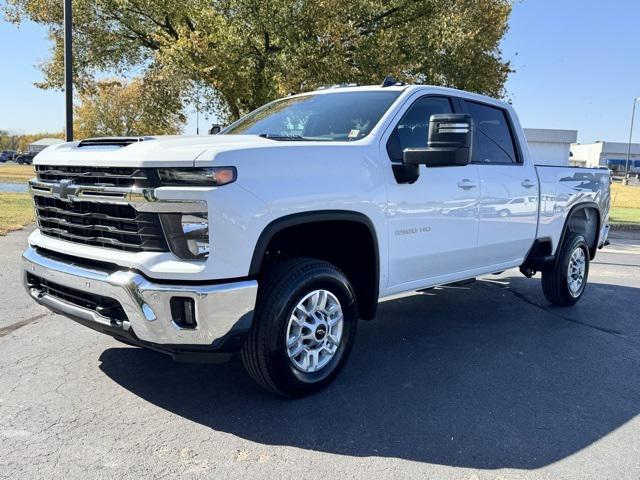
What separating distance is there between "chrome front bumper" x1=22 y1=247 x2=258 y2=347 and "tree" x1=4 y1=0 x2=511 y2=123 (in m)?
9.86

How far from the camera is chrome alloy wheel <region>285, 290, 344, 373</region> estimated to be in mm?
3561

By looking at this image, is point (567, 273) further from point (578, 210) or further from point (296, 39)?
point (296, 39)

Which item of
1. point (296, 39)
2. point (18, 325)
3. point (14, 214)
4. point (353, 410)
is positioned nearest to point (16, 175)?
point (14, 214)

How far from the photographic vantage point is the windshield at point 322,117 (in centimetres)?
422

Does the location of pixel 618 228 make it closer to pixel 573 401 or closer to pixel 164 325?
pixel 573 401

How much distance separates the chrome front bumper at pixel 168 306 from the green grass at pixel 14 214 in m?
8.38

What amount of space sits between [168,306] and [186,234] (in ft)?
1.29

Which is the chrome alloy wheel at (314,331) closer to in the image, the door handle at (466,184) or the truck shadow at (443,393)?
the truck shadow at (443,393)

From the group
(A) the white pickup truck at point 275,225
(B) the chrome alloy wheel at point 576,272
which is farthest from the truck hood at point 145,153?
(B) the chrome alloy wheel at point 576,272

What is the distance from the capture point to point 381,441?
3148 millimetres

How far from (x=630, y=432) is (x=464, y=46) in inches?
465

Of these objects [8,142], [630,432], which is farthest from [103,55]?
[8,142]

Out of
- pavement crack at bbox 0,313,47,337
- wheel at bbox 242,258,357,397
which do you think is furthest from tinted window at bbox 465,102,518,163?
pavement crack at bbox 0,313,47,337

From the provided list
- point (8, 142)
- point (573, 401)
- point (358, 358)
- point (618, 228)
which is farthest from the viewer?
point (8, 142)
